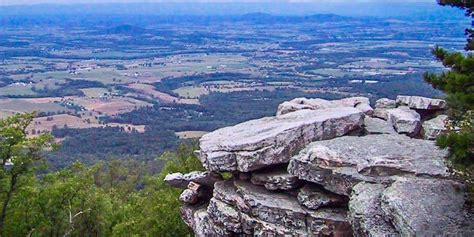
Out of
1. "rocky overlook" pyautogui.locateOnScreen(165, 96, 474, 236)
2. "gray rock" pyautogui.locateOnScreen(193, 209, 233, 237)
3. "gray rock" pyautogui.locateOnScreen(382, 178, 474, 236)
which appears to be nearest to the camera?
"gray rock" pyautogui.locateOnScreen(382, 178, 474, 236)

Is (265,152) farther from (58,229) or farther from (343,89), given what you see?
(343,89)

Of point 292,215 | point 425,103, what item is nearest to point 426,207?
point 292,215

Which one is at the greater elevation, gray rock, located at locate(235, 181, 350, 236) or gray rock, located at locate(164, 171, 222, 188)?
gray rock, located at locate(235, 181, 350, 236)

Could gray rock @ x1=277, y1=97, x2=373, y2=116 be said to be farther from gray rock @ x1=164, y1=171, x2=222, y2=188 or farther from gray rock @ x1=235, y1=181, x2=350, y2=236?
gray rock @ x1=235, y1=181, x2=350, y2=236

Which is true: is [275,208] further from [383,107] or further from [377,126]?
[383,107]

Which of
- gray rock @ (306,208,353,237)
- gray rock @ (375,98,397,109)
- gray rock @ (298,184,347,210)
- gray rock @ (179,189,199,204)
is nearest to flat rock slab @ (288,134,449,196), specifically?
gray rock @ (298,184,347,210)
